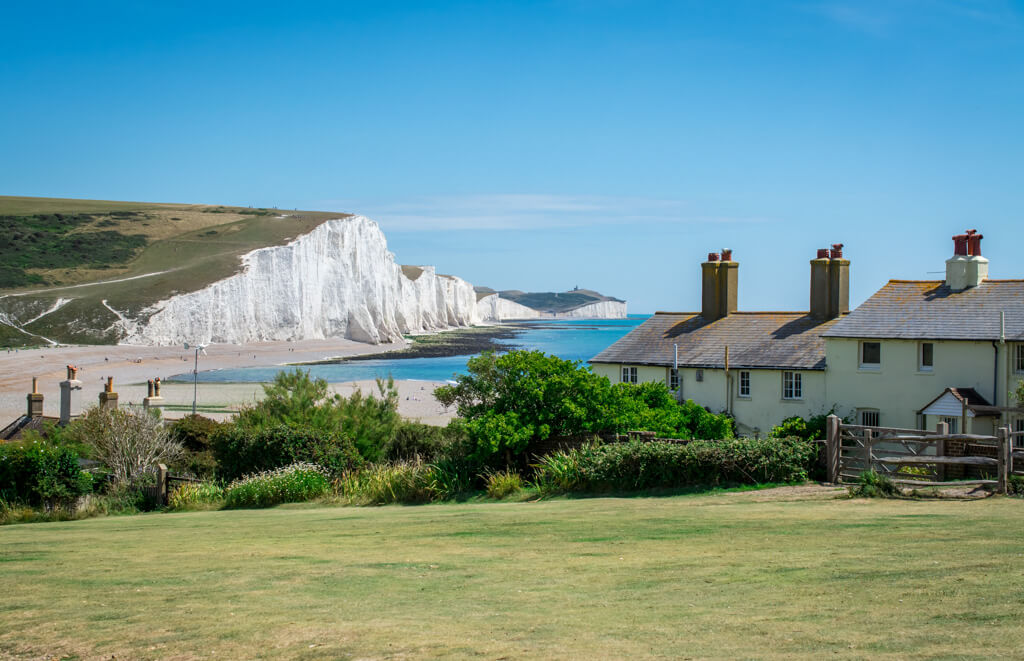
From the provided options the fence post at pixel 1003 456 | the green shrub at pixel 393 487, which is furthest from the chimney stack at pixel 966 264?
the green shrub at pixel 393 487

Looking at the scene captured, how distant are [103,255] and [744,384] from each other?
114 metres

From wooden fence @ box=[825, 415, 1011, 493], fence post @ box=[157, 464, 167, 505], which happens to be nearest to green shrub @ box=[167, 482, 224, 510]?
fence post @ box=[157, 464, 167, 505]

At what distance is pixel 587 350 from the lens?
151 meters

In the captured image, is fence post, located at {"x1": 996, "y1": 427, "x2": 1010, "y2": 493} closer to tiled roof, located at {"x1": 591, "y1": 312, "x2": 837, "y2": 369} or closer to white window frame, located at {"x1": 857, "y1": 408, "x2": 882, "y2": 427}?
white window frame, located at {"x1": 857, "y1": 408, "x2": 882, "y2": 427}

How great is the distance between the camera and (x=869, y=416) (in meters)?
29.7

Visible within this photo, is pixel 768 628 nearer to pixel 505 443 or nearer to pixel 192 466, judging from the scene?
pixel 505 443

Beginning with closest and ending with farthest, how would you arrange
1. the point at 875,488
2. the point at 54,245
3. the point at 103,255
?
the point at 875,488 → the point at 103,255 → the point at 54,245

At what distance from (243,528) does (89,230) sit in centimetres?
14027

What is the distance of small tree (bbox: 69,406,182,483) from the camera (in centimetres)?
2359

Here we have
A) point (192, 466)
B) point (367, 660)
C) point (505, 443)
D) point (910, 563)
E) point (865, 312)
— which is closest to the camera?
point (367, 660)

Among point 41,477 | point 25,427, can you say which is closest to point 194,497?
point 41,477

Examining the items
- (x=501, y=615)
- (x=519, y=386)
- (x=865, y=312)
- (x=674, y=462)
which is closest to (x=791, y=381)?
(x=865, y=312)

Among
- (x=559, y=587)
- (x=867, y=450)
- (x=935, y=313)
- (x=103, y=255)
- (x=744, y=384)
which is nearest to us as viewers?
(x=559, y=587)

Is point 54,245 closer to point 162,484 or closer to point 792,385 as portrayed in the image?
point 162,484
